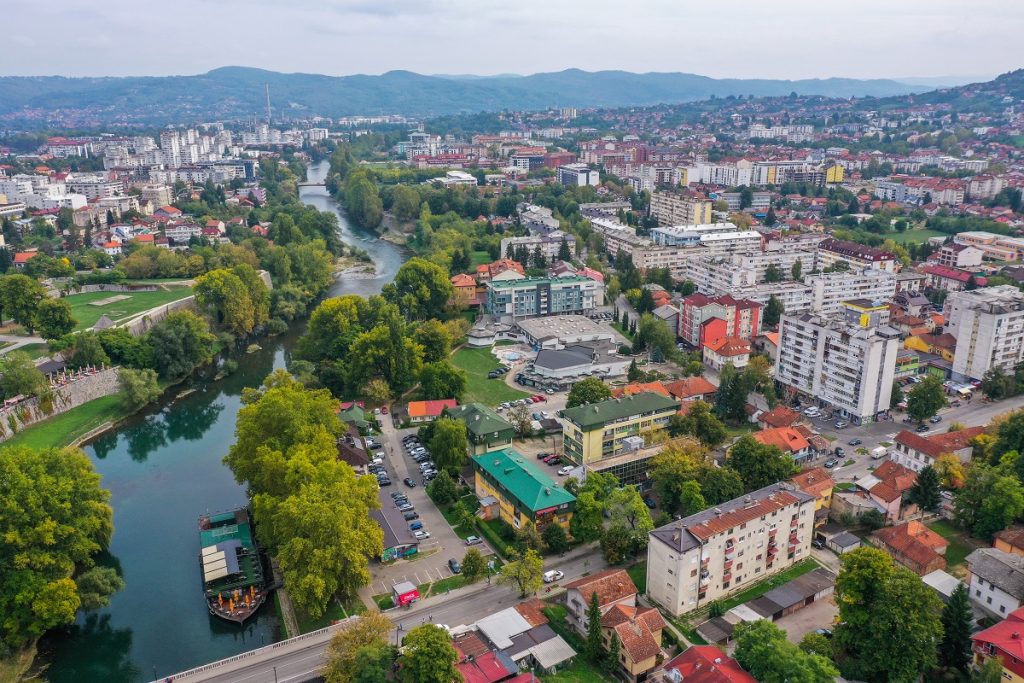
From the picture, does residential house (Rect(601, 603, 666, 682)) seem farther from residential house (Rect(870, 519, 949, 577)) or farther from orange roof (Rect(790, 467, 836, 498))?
residential house (Rect(870, 519, 949, 577))

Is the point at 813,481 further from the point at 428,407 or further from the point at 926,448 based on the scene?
the point at 428,407

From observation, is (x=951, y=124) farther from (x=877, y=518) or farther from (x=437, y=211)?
(x=877, y=518)

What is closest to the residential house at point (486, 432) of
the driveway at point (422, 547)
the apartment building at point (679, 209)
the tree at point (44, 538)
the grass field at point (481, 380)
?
the driveway at point (422, 547)

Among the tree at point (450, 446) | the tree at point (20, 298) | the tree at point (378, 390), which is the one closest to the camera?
the tree at point (450, 446)

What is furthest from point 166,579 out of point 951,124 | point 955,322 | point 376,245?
point 951,124

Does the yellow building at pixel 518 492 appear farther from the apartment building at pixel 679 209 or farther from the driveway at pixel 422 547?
the apartment building at pixel 679 209

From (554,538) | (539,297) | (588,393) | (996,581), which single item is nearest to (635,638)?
(554,538)

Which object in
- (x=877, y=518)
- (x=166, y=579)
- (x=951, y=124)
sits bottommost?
(x=166, y=579)
